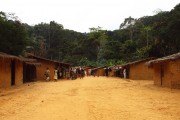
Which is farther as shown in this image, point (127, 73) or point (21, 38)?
point (127, 73)

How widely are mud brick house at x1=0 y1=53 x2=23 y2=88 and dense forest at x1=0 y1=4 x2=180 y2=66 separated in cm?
1799

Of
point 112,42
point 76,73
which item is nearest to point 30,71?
point 76,73

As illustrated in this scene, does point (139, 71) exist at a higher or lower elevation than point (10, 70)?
lower

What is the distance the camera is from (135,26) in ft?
299

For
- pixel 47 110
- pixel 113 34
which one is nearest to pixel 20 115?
pixel 47 110

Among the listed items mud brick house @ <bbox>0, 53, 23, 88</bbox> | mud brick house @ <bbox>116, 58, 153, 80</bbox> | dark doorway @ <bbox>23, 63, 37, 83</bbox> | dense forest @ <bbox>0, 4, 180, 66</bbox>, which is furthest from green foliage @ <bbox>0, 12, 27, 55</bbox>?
mud brick house @ <bbox>116, 58, 153, 80</bbox>

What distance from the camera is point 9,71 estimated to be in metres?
26.7

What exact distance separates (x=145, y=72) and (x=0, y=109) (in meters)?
32.7

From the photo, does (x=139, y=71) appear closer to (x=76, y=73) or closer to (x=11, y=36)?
(x=76, y=73)

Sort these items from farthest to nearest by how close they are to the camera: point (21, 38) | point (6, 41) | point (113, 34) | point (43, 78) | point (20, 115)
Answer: point (113, 34) < point (43, 78) < point (21, 38) < point (6, 41) < point (20, 115)

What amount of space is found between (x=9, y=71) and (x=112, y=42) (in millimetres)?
57308

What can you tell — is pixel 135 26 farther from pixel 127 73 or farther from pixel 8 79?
pixel 8 79

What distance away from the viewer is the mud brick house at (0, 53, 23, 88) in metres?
24.2

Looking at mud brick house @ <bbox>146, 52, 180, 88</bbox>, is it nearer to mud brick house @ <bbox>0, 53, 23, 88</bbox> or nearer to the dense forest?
mud brick house @ <bbox>0, 53, 23, 88</bbox>
